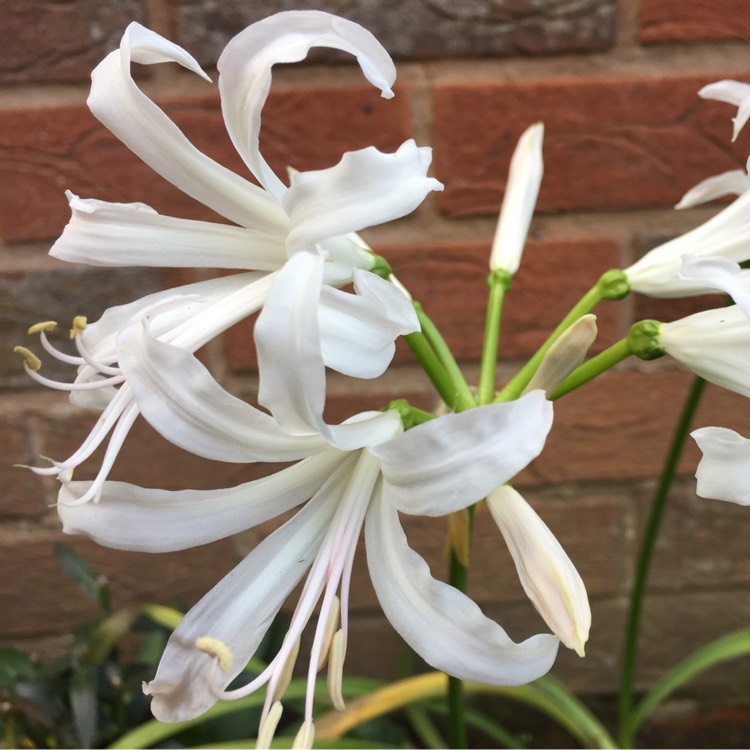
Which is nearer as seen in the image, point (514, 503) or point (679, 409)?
point (514, 503)

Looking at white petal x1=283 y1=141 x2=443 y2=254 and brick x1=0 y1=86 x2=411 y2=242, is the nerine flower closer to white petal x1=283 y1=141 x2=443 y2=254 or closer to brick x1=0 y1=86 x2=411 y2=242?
white petal x1=283 y1=141 x2=443 y2=254

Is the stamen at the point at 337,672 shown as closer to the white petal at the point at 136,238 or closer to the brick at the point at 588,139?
the white petal at the point at 136,238

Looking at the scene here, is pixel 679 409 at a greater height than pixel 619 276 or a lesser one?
lesser

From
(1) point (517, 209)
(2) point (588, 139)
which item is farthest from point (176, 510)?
(2) point (588, 139)

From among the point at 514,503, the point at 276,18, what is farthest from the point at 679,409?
the point at 276,18

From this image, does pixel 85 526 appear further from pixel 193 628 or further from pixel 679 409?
pixel 679 409

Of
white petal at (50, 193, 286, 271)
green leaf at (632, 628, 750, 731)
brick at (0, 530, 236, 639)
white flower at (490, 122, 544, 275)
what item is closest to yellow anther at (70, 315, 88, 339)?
white petal at (50, 193, 286, 271)
